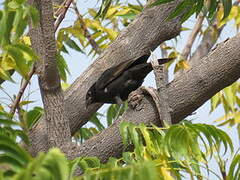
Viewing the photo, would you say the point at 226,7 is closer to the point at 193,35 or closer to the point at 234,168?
the point at 234,168

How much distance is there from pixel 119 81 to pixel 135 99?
6.25 feet

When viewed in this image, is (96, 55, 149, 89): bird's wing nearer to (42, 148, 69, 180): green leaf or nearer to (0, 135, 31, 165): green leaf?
(0, 135, 31, 165): green leaf

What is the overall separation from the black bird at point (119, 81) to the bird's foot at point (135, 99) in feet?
1.86

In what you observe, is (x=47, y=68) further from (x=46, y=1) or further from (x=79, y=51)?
(x=79, y=51)

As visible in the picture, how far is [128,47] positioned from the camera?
4.62 metres

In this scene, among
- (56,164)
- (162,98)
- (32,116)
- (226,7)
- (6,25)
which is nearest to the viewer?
(56,164)

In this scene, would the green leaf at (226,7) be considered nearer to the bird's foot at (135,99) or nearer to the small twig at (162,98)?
the small twig at (162,98)

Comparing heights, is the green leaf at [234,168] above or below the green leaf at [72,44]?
below

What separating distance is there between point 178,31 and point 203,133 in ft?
5.47

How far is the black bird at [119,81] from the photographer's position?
189 inches

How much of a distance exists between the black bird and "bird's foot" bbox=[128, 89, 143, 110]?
1.86 feet

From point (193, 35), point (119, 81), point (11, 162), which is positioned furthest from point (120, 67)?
point (193, 35)

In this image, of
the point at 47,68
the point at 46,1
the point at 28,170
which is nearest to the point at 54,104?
the point at 47,68

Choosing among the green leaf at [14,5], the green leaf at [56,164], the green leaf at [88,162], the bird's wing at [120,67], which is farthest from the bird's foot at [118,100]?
the green leaf at [56,164]
